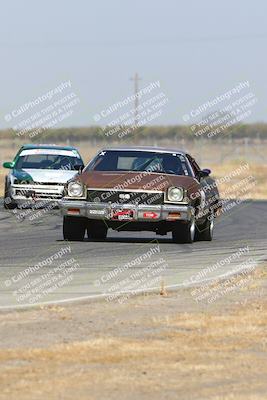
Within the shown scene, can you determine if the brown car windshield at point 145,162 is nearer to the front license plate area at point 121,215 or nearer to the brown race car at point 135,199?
the brown race car at point 135,199

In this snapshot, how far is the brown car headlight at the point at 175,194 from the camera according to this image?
20562 mm

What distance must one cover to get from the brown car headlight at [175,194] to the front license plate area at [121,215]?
66cm

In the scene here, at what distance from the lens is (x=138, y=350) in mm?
9875

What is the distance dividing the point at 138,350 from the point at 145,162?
1178 centimetres

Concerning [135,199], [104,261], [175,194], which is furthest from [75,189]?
[104,261]

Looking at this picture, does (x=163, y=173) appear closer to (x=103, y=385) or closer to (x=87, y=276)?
(x=87, y=276)

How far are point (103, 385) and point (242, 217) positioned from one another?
73.9 ft

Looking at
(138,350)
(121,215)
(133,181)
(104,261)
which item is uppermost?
(138,350)

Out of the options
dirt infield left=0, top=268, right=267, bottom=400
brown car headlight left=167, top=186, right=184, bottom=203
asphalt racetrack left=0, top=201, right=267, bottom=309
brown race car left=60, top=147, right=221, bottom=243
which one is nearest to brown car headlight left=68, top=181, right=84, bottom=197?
brown race car left=60, top=147, right=221, bottom=243

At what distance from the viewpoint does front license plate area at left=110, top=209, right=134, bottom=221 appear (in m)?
20.3

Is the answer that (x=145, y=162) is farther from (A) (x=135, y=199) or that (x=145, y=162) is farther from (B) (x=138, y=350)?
(B) (x=138, y=350)

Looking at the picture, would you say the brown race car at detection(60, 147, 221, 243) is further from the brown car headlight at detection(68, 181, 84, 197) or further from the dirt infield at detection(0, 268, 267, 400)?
the dirt infield at detection(0, 268, 267, 400)

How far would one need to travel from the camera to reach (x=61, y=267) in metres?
16.6

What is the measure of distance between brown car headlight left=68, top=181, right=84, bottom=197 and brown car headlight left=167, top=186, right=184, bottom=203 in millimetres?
1336
